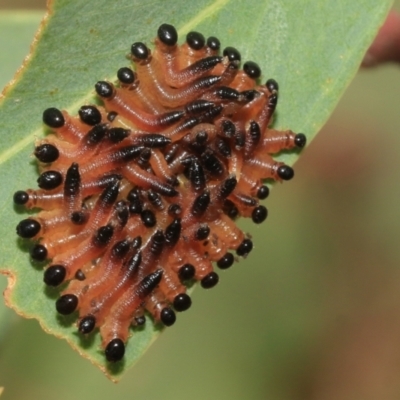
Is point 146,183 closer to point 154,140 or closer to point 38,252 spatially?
point 154,140

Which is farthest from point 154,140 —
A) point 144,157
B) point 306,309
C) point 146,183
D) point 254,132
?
point 306,309

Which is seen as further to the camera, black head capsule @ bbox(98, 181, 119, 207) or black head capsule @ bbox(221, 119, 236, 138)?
black head capsule @ bbox(221, 119, 236, 138)

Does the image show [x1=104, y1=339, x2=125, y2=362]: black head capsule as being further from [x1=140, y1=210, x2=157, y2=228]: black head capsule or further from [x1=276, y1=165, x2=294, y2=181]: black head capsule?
[x1=276, y1=165, x2=294, y2=181]: black head capsule

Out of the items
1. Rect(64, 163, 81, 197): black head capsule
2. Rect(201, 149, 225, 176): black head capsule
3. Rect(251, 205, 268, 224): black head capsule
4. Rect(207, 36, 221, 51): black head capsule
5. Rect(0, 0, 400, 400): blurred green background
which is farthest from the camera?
Rect(0, 0, 400, 400): blurred green background

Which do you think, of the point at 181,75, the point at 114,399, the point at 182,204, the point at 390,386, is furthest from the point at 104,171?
the point at 390,386

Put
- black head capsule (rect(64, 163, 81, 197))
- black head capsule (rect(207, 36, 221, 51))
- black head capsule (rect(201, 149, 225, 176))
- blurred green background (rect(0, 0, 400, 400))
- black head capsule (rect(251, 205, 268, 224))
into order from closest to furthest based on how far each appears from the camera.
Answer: black head capsule (rect(64, 163, 81, 197))
black head capsule (rect(201, 149, 225, 176))
black head capsule (rect(207, 36, 221, 51))
black head capsule (rect(251, 205, 268, 224))
blurred green background (rect(0, 0, 400, 400))

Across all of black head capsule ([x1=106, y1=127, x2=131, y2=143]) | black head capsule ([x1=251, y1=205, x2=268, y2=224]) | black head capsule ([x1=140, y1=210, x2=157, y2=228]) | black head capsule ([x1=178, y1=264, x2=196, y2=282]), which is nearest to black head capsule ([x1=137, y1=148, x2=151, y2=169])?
black head capsule ([x1=106, y1=127, x2=131, y2=143])

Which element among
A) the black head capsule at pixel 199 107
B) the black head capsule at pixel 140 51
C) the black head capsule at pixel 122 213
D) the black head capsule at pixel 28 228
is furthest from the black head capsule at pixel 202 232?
the black head capsule at pixel 140 51

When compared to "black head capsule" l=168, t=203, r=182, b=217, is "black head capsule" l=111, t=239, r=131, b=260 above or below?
below
